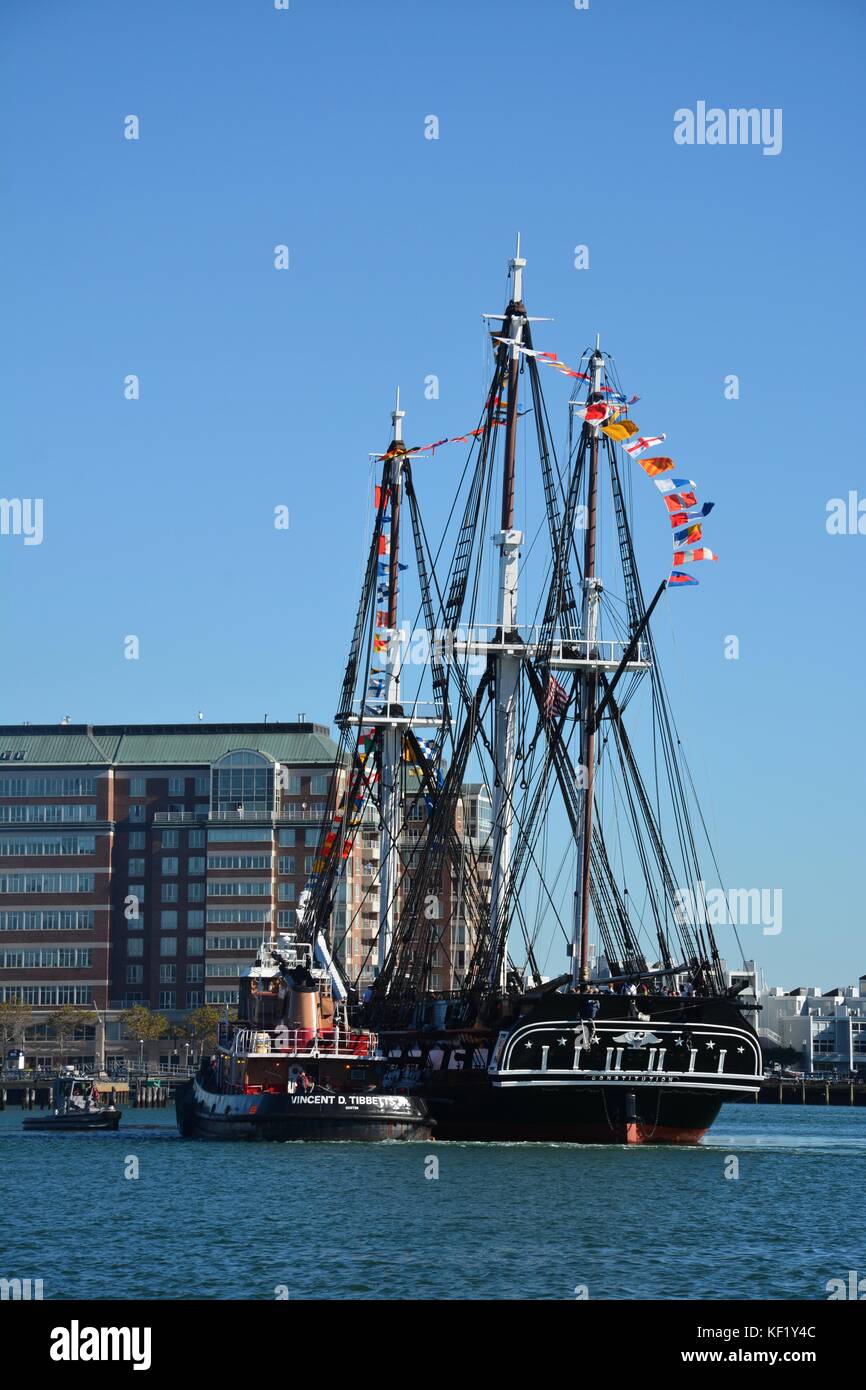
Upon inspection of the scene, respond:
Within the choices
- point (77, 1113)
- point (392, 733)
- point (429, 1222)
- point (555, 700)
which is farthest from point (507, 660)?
point (429, 1222)

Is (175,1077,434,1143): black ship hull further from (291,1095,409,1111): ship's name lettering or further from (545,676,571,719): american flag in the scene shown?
(545,676,571,719): american flag

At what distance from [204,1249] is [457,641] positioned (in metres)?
58.4

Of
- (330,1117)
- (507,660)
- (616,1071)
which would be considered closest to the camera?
(330,1117)

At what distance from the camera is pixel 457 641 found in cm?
11112

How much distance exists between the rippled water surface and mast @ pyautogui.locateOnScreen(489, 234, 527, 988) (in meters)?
18.6

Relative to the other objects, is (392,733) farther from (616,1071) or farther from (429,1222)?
(429,1222)

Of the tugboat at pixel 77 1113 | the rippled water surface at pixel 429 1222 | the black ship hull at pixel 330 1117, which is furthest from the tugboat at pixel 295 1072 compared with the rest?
the tugboat at pixel 77 1113

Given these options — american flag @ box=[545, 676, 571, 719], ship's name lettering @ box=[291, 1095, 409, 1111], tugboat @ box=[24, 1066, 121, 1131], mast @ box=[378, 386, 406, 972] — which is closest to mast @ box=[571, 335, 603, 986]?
american flag @ box=[545, 676, 571, 719]

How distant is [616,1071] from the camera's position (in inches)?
3590

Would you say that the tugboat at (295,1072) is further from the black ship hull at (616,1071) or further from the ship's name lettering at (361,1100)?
the black ship hull at (616,1071)

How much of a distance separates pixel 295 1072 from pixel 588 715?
21.8 m

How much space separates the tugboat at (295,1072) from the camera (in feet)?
298

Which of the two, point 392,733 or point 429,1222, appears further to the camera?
point 392,733
